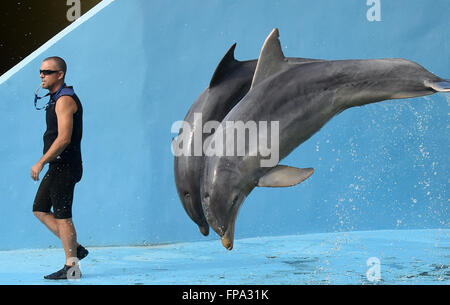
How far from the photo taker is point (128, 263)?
7.44 metres

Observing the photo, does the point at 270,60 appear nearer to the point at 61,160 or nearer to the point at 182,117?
the point at 61,160

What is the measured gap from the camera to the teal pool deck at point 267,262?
6059mm

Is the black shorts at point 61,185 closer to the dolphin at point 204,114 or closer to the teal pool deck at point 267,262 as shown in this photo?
the teal pool deck at point 267,262

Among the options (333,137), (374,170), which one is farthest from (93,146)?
(374,170)

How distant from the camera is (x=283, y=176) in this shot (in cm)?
415

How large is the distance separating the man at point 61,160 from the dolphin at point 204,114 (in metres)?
1.68

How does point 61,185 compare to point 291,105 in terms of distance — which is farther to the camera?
point 61,185

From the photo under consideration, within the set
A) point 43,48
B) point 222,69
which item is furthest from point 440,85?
point 43,48

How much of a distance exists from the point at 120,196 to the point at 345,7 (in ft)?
14.8

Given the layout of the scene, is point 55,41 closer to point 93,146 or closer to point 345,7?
point 93,146

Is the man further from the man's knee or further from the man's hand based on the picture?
the man's hand

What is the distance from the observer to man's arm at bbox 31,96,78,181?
19.8ft

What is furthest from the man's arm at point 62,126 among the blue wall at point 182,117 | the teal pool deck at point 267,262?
the blue wall at point 182,117

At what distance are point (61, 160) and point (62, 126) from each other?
34 centimetres
